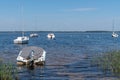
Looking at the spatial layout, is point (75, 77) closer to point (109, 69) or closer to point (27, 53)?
point (109, 69)

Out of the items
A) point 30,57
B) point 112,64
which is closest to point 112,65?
point 112,64

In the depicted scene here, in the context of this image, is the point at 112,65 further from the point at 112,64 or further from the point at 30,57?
the point at 30,57

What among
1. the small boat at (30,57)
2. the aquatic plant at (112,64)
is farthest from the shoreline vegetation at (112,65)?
the small boat at (30,57)

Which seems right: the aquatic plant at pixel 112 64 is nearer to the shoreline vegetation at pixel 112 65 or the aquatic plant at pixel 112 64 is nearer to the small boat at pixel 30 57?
the shoreline vegetation at pixel 112 65

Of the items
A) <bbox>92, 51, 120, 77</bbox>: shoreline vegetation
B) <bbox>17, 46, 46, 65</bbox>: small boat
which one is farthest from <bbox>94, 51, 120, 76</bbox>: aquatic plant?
<bbox>17, 46, 46, 65</bbox>: small boat

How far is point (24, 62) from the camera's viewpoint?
38281mm

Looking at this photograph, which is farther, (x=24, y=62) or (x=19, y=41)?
(x=19, y=41)

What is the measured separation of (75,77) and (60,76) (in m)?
1.44

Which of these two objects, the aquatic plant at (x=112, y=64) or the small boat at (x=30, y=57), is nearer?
the aquatic plant at (x=112, y=64)

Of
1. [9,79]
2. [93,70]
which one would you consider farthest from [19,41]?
[9,79]

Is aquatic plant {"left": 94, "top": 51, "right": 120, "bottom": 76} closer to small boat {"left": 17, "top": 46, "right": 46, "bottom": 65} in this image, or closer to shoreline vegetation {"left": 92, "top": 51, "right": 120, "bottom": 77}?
shoreline vegetation {"left": 92, "top": 51, "right": 120, "bottom": 77}

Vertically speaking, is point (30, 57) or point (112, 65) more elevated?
point (30, 57)

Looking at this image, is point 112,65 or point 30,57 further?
point 30,57

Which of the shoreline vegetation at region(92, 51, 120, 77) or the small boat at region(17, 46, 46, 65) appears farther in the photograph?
the small boat at region(17, 46, 46, 65)
